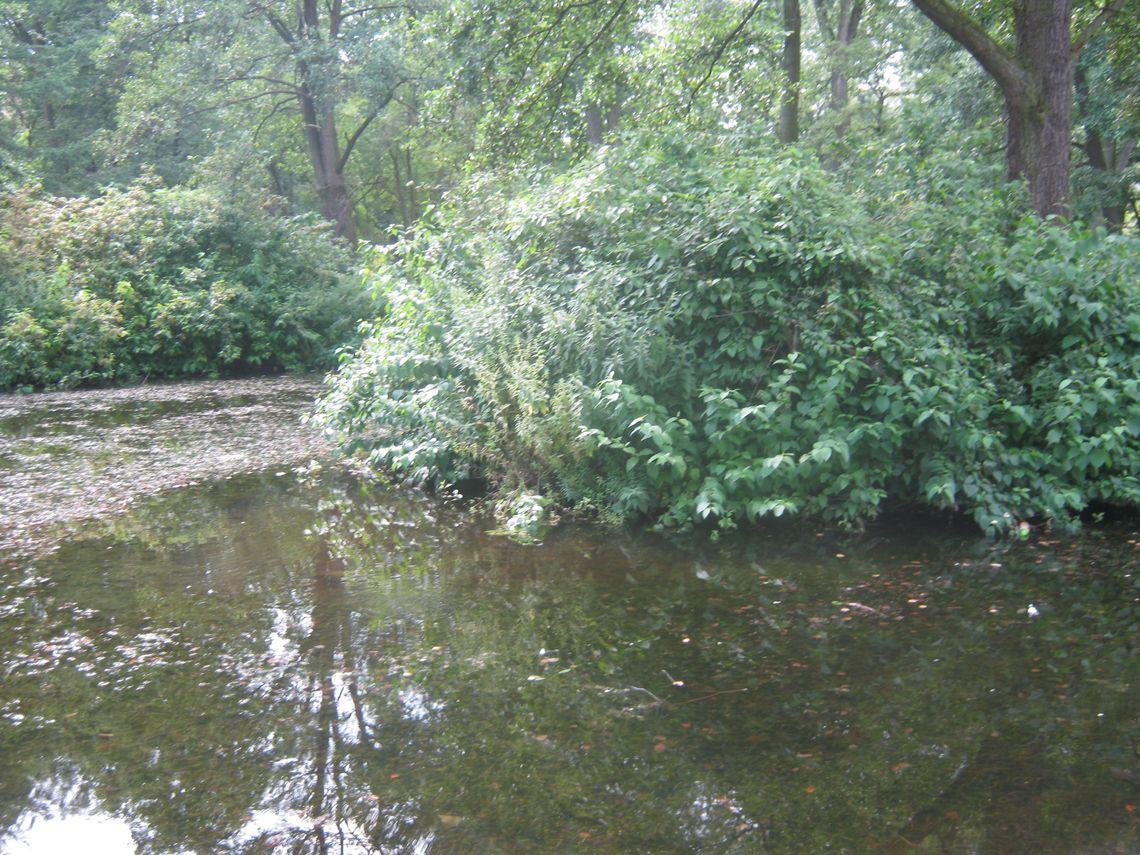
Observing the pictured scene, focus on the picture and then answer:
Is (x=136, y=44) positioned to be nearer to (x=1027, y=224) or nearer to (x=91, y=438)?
(x=91, y=438)

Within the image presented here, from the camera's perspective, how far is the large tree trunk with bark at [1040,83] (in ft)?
32.0

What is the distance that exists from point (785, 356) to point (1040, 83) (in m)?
4.70

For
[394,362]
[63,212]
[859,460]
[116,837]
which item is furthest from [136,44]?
[116,837]

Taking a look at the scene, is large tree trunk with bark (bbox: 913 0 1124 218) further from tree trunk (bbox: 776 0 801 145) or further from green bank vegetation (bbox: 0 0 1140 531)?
tree trunk (bbox: 776 0 801 145)

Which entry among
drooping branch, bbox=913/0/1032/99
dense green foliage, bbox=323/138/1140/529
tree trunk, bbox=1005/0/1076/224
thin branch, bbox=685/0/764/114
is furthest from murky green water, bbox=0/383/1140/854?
thin branch, bbox=685/0/764/114

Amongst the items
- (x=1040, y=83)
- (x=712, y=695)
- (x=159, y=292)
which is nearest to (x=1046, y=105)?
(x=1040, y=83)

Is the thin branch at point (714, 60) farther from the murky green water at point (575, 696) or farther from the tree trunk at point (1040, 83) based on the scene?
the murky green water at point (575, 696)

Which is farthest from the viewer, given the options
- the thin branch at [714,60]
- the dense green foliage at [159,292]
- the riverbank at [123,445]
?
the dense green foliage at [159,292]

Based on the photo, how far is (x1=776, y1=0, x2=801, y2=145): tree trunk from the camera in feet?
50.3

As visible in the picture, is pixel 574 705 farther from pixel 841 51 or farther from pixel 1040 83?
pixel 841 51

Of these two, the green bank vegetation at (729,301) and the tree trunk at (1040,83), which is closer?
the green bank vegetation at (729,301)

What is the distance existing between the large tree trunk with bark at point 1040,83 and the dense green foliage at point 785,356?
1.62 meters

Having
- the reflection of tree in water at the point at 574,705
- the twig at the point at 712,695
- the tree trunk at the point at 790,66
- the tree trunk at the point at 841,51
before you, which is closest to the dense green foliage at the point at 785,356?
the reflection of tree in water at the point at 574,705

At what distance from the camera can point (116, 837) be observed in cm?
350
